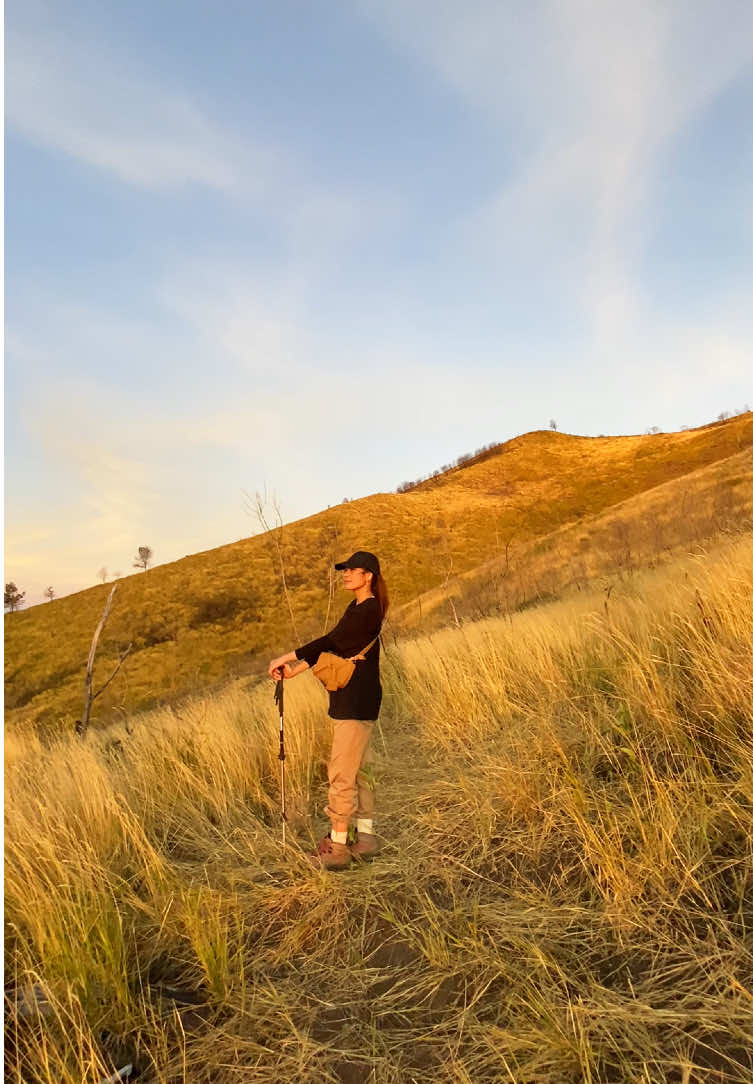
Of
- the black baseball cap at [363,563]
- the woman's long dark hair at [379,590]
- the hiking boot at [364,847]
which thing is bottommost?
the hiking boot at [364,847]

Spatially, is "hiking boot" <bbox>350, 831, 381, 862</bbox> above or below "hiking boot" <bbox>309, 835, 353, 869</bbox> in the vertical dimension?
below

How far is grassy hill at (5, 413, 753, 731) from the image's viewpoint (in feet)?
74.1

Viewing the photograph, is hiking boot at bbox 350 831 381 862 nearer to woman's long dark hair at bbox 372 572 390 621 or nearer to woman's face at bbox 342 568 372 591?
woman's long dark hair at bbox 372 572 390 621

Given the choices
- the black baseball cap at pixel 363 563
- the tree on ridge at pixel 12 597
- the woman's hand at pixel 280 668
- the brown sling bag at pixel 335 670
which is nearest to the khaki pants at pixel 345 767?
the brown sling bag at pixel 335 670


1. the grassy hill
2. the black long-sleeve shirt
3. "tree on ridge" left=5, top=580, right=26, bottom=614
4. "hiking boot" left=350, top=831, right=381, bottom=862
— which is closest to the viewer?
"hiking boot" left=350, top=831, right=381, bottom=862

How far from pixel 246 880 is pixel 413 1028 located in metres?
1.33

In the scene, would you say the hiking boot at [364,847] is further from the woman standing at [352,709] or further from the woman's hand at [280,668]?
the woman's hand at [280,668]

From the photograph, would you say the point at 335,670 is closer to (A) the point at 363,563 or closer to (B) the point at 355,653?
(B) the point at 355,653

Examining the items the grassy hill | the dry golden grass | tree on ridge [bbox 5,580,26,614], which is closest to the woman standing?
the dry golden grass

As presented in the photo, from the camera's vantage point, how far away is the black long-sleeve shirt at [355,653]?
350 centimetres

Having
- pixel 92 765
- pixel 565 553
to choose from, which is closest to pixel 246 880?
pixel 92 765

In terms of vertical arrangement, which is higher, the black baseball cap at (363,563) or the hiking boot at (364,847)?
the black baseball cap at (363,563)

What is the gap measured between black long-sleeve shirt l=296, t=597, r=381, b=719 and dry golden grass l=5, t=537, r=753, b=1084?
76cm

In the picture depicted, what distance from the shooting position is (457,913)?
2465 mm
